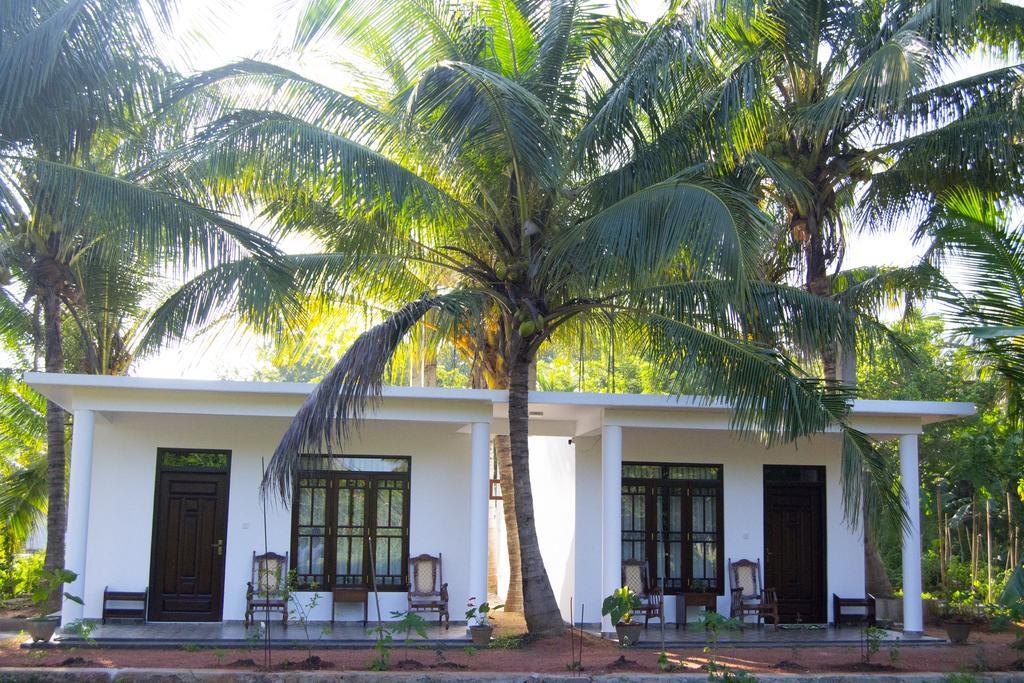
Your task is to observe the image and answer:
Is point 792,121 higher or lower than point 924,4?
lower

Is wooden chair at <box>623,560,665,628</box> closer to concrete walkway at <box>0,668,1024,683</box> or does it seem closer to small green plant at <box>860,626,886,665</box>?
small green plant at <box>860,626,886,665</box>

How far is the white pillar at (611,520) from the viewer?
38.9 ft

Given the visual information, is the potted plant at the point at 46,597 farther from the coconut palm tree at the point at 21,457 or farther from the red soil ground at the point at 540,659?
the coconut palm tree at the point at 21,457

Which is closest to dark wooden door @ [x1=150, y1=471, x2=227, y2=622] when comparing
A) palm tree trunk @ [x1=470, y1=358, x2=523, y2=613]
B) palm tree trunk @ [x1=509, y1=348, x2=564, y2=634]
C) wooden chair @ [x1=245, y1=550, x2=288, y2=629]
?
wooden chair @ [x1=245, y1=550, x2=288, y2=629]

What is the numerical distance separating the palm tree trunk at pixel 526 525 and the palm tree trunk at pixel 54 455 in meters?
6.52

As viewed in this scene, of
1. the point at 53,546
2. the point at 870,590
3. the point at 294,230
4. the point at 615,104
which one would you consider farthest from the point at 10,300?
the point at 870,590

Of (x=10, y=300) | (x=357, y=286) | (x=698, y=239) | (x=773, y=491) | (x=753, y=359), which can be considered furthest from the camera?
(x=10, y=300)

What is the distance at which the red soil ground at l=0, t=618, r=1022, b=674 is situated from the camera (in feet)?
30.7

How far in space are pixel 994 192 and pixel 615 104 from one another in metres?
6.19

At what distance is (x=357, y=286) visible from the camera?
11.9m

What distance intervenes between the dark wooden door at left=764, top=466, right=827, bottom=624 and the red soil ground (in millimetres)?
2599

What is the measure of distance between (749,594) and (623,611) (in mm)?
4412

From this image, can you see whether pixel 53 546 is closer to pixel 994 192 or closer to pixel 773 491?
pixel 773 491

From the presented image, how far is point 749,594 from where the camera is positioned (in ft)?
44.4
